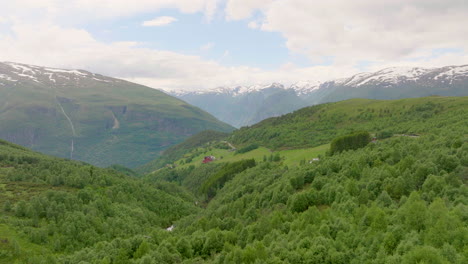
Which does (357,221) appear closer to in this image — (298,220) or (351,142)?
(298,220)

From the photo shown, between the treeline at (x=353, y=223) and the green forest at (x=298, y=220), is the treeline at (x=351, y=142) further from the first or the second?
the treeline at (x=353, y=223)

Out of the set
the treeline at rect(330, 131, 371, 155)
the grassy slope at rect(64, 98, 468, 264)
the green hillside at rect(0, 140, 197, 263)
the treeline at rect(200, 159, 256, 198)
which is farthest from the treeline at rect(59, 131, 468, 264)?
the treeline at rect(200, 159, 256, 198)

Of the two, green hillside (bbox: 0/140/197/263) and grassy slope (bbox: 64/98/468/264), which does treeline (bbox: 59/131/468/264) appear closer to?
grassy slope (bbox: 64/98/468/264)

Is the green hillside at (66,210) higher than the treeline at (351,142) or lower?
lower

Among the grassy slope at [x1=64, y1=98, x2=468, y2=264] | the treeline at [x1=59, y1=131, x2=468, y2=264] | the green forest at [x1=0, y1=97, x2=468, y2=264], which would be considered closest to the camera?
the grassy slope at [x1=64, y1=98, x2=468, y2=264]

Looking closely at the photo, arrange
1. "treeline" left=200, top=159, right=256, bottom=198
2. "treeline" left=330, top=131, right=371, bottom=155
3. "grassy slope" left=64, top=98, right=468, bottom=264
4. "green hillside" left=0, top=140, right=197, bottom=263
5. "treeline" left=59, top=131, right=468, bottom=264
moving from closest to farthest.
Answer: "grassy slope" left=64, top=98, right=468, bottom=264
"treeline" left=59, top=131, right=468, bottom=264
"green hillside" left=0, top=140, right=197, bottom=263
"treeline" left=330, top=131, right=371, bottom=155
"treeline" left=200, top=159, right=256, bottom=198

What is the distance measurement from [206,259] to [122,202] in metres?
107

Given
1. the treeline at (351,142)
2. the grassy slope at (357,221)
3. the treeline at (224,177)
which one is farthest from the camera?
the treeline at (224,177)

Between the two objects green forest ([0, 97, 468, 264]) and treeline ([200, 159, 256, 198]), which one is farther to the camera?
treeline ([200, 159, 256, 198])

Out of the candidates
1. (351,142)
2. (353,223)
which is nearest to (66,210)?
(353,223)

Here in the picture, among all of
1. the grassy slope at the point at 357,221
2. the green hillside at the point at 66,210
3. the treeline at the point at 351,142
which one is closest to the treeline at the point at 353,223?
the grassy slope at the point at 357,221

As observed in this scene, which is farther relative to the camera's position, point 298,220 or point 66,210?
point 66,210

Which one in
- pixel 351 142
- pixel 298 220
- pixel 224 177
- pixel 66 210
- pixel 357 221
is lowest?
pixel 224 177

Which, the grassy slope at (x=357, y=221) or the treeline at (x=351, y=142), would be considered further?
the treeline at (x=351, y=142)
